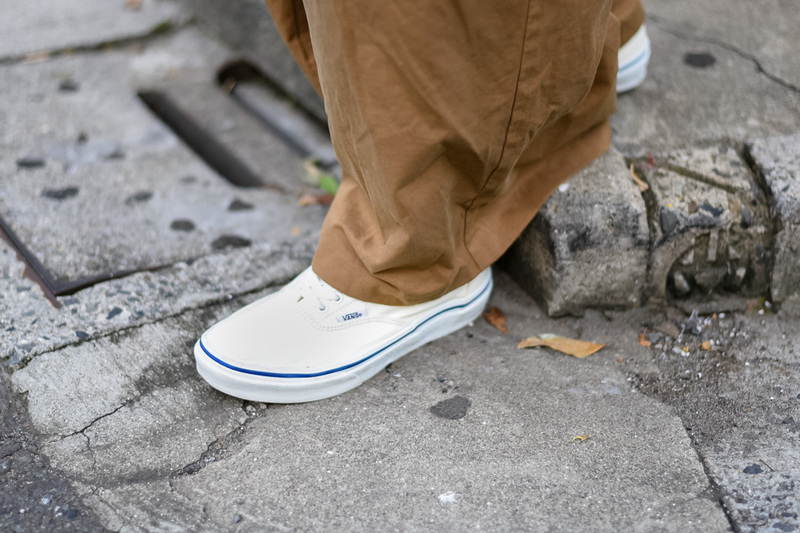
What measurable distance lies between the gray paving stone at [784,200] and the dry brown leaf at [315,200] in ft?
3.12

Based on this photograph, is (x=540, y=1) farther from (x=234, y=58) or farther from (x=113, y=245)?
(x=234, y=58)

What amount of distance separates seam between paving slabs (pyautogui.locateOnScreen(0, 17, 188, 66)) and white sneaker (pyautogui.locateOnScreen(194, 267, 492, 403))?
4.45 ft

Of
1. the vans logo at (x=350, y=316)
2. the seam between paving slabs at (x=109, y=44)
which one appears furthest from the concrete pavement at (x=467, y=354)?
the seam between paving slabs at (x=109, y=44)

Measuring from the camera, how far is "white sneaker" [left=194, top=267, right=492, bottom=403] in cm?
112

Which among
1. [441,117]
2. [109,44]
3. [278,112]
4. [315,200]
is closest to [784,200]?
[441,117]

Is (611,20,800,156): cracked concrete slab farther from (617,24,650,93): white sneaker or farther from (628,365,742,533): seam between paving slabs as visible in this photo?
(628,365,742,533): seam between paving slabs

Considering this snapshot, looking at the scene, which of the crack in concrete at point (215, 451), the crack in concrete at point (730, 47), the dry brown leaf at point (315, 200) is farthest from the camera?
the dry brown leaf at point (315, 200)

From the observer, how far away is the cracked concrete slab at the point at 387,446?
0.97 m

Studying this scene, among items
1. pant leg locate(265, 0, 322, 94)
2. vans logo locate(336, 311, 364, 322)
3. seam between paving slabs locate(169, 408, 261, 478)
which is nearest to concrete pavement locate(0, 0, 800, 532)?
seam between paving slabs locate(169, 408, 261, 478)

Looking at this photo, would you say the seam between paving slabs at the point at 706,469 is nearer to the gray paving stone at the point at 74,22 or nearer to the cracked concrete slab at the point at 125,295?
the cracked concrete slab at the point at 125,295

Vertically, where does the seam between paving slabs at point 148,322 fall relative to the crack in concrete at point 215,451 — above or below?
above

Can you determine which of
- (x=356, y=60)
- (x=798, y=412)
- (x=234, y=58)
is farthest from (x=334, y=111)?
(x=234, y=58)

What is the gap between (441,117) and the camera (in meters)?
0.95

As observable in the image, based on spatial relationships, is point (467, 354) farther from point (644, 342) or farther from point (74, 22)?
point (74, 22)
